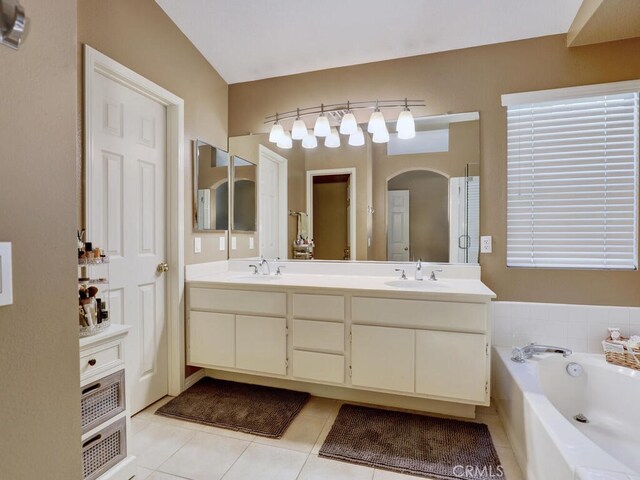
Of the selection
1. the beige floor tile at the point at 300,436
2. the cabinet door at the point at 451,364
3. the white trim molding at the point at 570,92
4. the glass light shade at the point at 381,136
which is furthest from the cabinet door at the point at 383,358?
the white trim molding at the point at 570,92

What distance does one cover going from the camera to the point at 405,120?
2.46 metres

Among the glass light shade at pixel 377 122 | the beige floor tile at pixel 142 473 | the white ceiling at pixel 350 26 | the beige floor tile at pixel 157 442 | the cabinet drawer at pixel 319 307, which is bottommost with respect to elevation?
the beige floor tile at pixel 142 473

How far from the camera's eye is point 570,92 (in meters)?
2.21

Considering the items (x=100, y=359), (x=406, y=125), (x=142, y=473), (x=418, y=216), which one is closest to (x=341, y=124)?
(x=406, y=125)

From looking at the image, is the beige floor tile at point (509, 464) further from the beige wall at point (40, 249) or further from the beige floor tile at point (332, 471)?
the beige wall at point (40, 249)

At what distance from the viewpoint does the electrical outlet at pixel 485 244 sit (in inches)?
93.5

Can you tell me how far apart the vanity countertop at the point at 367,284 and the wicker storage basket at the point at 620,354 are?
2.51 feet

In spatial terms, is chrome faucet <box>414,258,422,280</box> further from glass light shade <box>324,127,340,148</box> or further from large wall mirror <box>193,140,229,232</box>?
large wall mirror <box>193,140,229,232</box>

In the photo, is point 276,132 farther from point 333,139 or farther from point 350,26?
point 350,26

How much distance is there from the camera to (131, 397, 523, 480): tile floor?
5.43 feet

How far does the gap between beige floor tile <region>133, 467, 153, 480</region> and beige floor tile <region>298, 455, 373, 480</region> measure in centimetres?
75

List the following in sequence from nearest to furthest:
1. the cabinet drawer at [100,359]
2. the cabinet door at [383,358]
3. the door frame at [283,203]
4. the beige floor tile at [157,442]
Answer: the cabinet drawer at [100,359] → the beige floor tile at [157,442] → the cabinet door at [383,358] → the door frame at [283,203]

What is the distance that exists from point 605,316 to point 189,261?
2.86 metres

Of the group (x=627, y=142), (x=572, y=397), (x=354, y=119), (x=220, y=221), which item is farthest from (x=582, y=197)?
(x=220, y=221)
